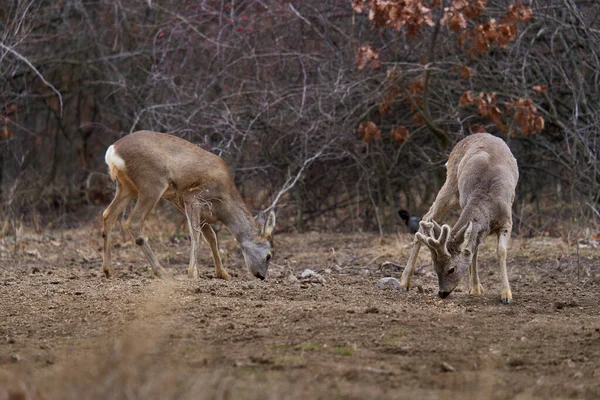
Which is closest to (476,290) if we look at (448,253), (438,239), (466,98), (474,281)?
(474,281)

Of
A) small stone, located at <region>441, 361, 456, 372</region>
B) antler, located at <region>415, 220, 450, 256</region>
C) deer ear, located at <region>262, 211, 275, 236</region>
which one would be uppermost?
antler, located at <region>415, 220, 450, 256</region>

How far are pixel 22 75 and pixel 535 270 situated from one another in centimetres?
971

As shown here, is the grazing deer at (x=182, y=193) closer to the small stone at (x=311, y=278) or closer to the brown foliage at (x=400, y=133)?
the small stone at (x=311, y=278)

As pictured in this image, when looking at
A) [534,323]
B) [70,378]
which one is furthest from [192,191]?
[70,378]

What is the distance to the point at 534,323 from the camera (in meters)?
7.08

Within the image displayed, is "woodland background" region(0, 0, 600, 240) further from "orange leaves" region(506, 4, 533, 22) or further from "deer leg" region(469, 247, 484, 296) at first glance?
"deer leg" region(469, 247, 484, 296)

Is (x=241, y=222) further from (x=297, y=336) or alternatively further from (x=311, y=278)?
(x=297, y=336)

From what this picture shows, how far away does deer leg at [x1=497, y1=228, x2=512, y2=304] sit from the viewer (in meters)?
8.33

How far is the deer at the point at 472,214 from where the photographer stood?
8.45 metres

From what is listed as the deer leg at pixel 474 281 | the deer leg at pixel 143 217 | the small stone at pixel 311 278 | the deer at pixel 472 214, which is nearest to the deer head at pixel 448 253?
the deer at pixel 472 214

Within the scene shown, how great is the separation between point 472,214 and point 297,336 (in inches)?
115

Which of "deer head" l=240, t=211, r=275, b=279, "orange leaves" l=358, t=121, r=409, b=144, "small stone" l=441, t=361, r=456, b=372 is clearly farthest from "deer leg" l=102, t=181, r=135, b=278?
"small stone" l=441, t=361, r=456, b=372

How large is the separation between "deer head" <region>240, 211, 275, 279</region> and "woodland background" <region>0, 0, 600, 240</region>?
1680mm

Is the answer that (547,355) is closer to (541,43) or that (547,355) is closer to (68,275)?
(68,275)
